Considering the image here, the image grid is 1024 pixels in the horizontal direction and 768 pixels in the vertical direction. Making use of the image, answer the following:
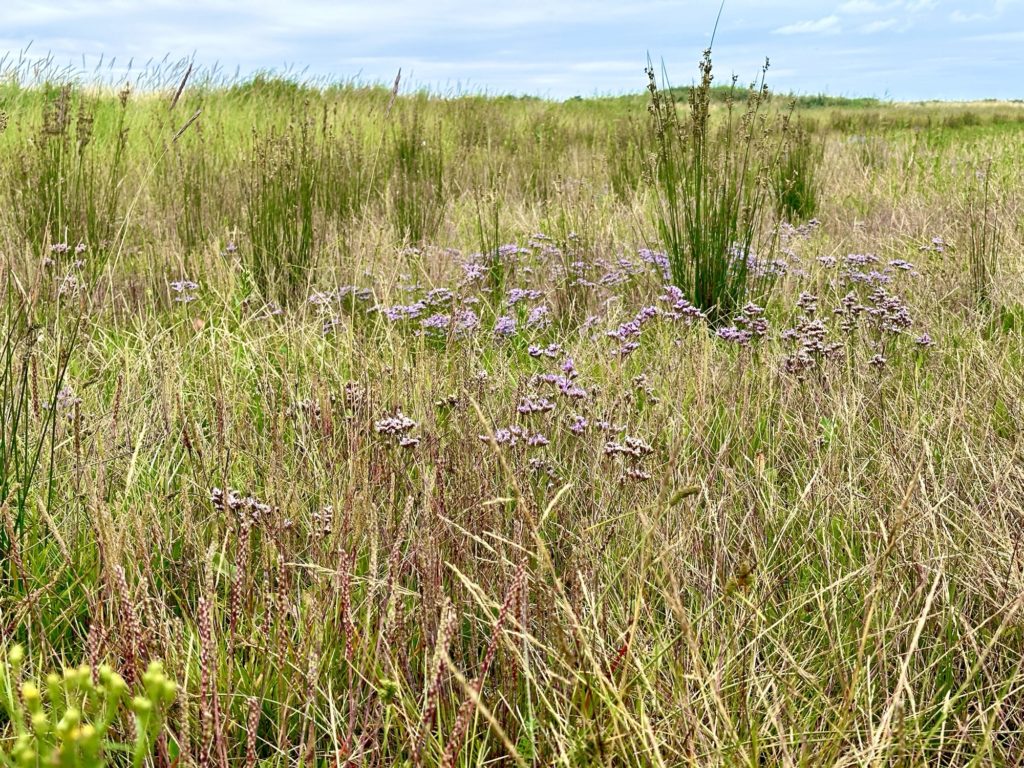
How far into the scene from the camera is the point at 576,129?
35.4 feet

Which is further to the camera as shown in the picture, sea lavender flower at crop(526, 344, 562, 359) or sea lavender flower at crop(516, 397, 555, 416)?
sea lavender flower at crop(526, 344, 562, 359)

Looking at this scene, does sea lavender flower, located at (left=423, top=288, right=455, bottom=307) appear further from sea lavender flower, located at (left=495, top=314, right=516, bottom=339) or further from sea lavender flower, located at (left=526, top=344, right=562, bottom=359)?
sea lavender flower, located at (left=526, top=344, right=562, bottom=359)

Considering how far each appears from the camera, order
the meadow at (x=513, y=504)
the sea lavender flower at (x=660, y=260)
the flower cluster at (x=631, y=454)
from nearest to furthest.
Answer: the meadow at (x=513, y=504) < the flower cluster at (x=631, y=454) < the sea lavender flower at (x=660, y=260)

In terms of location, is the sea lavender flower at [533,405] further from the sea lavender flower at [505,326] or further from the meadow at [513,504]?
the sea lavender flower at [505,326]

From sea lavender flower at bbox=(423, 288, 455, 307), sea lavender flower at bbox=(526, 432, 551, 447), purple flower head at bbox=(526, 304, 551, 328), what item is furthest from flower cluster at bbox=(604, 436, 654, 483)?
sea lavender flower at bbox=(423, 288, 455, 307)

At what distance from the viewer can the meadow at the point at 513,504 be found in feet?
4.68

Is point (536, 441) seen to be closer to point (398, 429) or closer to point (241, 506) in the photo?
point (398, 429)

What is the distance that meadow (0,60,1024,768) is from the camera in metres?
1.43

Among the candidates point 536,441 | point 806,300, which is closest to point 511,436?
point 536,441

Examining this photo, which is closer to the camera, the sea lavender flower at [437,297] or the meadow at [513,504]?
the meadow at [513,504]

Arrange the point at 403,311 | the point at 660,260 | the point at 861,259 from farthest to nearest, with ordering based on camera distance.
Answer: the point at 861,259 < the point at 660,260 < the point at 403,311

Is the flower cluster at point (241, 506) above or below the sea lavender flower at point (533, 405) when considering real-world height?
below

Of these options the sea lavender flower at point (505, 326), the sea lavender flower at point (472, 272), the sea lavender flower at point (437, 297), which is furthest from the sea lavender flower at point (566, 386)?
the sea lavender flower at point (472, 272)

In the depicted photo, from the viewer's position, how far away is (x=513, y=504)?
2.28 metres
